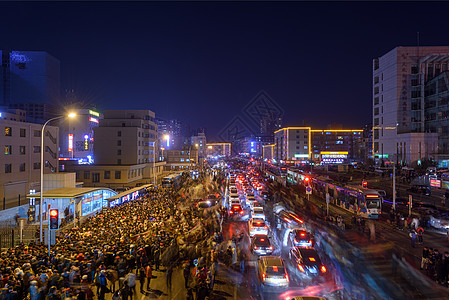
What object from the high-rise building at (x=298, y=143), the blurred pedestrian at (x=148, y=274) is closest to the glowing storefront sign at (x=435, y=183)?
the blurred pedestrian at (x=148, y=274)

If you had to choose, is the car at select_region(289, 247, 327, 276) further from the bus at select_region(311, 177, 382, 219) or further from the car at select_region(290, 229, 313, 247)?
the bus at select_region(311, 177, 382, 219)

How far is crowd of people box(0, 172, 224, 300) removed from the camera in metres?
9.90

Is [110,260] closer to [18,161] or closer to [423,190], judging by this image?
[18,161]

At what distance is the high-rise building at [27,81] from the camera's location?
12662 cm

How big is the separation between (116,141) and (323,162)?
73.7m

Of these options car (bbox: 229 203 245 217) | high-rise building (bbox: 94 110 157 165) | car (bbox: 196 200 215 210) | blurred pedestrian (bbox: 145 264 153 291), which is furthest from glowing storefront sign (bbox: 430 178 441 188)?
high-rise building (bbox: 94 110 157 165)

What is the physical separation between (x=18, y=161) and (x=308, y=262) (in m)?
32.8

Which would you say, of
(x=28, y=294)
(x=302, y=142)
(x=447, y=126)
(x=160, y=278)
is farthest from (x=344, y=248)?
(x=302, y=142)

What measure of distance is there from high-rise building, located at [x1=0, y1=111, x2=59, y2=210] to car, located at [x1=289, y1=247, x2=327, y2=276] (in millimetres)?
25763

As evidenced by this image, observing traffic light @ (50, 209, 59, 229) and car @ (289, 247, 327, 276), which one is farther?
traffic light @ (50, 209, 59, 229)

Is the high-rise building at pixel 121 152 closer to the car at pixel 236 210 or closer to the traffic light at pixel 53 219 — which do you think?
the car at pixel 236 210

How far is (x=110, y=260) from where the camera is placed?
40.8ft

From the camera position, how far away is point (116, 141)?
54031 millimetres

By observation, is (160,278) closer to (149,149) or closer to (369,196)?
(369,196)
